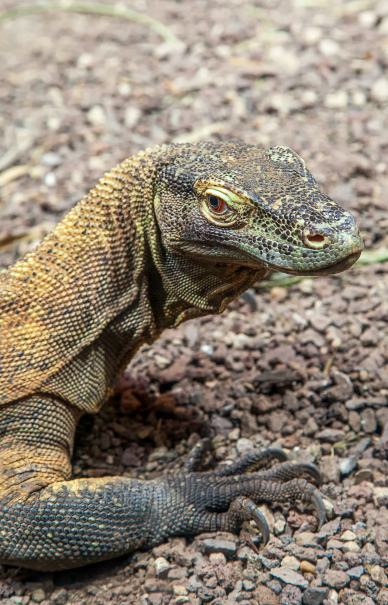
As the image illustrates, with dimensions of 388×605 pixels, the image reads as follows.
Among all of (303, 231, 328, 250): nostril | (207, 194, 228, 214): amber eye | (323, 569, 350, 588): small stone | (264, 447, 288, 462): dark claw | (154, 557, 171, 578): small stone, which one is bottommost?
(154, 557, 171, 578): small stone

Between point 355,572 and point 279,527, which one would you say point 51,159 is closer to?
point 279,527

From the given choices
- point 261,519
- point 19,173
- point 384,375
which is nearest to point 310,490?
point 261,519

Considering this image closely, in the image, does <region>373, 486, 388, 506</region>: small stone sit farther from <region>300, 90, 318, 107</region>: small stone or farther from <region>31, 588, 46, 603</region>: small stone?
<region>300, 90, 318, 107</region>: small stone

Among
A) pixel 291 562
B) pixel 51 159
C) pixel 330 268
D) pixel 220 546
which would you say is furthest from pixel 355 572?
pixel 51 159

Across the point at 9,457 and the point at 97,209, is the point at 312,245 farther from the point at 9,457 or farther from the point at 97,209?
the point at 9,457

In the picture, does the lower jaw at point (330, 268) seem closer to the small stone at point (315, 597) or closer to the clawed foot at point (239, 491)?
the clawed foot at point (239, 491)

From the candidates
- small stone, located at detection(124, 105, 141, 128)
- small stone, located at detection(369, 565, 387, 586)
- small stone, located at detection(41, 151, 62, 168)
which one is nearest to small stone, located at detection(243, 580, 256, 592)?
small stone, located at detection(369, 565, 387, 586)

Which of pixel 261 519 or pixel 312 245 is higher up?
pixel 312 245

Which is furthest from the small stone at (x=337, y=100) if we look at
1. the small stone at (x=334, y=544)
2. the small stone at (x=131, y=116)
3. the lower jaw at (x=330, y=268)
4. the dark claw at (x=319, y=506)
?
the small stone at (x=334, y=544)
